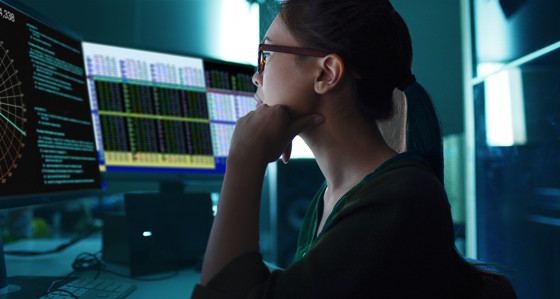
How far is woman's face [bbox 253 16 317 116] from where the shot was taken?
26.9 inches

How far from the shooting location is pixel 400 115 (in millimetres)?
837

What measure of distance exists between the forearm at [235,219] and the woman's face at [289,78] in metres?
0.16

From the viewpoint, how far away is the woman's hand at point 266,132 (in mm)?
601

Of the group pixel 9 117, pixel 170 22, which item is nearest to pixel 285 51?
pixel 9 117

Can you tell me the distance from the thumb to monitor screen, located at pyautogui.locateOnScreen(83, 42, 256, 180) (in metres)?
0.59

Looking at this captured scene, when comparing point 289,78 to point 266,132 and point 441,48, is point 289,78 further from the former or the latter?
point 441,48

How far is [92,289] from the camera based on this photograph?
73cm

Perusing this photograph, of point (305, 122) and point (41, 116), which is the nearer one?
point (305, 122)

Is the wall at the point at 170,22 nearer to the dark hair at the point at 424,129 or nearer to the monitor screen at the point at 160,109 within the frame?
the monitor screen at the point at 160,109

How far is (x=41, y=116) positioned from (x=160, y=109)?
Result: 0.36 meters

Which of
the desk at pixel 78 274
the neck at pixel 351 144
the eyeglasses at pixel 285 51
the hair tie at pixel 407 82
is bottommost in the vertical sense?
the desk at pixel 78 274

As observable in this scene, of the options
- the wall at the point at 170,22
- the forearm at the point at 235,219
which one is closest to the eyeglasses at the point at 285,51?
the forearm at the point at 235,219

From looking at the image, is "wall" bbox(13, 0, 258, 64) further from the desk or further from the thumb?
the thumb

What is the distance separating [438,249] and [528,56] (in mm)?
1740
